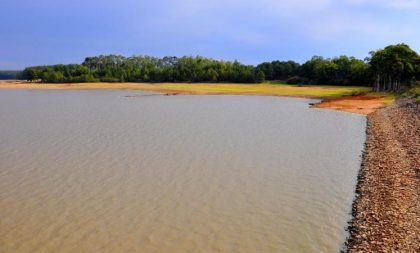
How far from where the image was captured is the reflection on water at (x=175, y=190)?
10.8 meters

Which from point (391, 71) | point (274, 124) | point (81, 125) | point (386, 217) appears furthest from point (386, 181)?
point (391, 71)

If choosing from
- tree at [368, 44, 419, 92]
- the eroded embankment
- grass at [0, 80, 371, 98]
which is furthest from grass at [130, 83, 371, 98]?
the eroded embankment

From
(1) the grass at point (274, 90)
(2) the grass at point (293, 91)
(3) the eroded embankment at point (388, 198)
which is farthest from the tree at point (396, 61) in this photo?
(3) the eroded embankment at point (388, 198)

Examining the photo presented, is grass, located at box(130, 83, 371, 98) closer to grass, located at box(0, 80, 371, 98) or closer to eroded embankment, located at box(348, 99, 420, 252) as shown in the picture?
grass, located at box(0, 80, 371, 98)

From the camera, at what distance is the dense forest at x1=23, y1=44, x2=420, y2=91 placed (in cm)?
6956

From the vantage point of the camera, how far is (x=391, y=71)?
68.9 meters

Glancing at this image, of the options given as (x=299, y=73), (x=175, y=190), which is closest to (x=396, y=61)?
(x=299, y=73)

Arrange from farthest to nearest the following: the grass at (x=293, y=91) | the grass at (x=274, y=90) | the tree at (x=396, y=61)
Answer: the grass at (x=274, y=90), the grass at (x=293, y=91), the tree at (x=396, y=61)

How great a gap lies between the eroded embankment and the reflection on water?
54 centimetres

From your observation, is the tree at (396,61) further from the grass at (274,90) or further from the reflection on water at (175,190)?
the reflection on water at (175,190)

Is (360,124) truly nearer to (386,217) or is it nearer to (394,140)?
(394,140)

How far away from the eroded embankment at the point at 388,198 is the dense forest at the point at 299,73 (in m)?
49.4

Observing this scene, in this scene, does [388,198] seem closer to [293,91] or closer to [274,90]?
[293,91]

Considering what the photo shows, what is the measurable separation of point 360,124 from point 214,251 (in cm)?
2731
